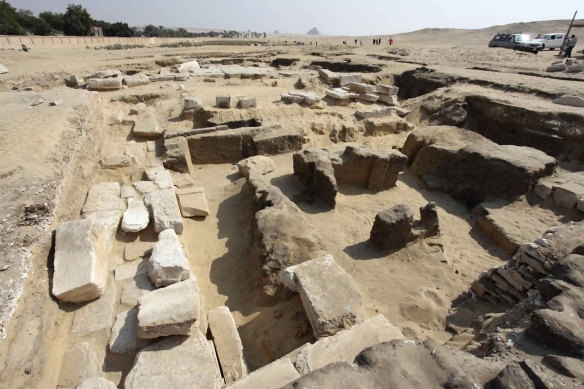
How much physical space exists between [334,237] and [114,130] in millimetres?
6108

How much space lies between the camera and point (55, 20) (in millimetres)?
34125

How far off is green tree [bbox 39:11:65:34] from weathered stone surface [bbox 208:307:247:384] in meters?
41.7

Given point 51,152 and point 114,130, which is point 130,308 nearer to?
point 51,152

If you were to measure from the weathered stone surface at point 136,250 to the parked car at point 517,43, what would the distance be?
24565 millimetres

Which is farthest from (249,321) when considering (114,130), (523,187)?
(114,130)

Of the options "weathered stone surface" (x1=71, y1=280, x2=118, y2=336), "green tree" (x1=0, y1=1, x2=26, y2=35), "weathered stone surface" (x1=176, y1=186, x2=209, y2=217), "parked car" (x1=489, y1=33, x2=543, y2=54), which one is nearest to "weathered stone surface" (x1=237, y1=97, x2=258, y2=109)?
"weathered stone surface" (x1=176, y1=186, x2=209, y2=217)

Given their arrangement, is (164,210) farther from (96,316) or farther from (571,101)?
(571,101)

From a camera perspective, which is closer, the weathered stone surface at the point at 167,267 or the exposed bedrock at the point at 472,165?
the weathered stone surface at the point at 167,267

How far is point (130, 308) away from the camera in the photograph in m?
3.19

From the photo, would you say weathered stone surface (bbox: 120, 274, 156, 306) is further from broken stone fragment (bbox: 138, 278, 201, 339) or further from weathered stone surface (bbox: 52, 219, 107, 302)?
broken stone fragment (bbox: 138, 278, 201, 339)

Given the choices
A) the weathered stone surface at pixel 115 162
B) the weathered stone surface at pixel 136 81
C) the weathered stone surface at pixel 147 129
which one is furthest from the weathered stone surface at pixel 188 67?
the weathered stone surface at pixel 115 162

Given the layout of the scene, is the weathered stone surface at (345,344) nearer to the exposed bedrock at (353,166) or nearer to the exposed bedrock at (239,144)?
the exposed bedrock at (353,166)

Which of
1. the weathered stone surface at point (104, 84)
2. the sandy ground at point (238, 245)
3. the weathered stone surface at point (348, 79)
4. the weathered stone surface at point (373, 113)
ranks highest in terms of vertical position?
the weathered stone surface at point (348, 79)

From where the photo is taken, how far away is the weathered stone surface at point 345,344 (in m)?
2.52
